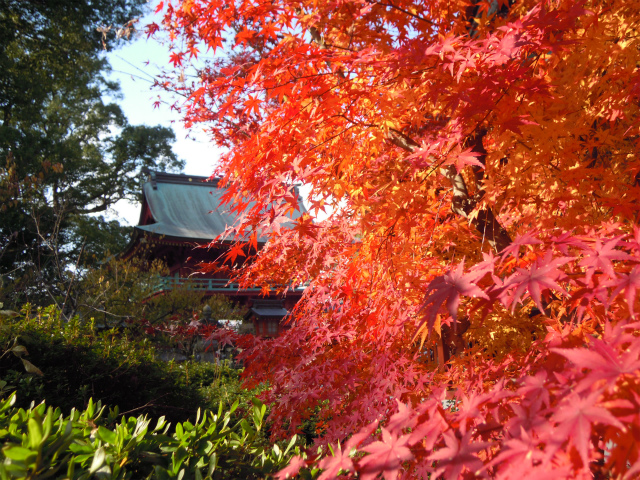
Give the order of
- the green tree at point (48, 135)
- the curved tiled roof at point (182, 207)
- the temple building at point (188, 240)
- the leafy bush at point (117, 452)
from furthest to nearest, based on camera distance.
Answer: the curved tiled roof at point (182, 207) < the temple building at point (188, 240) < the green tree at point (48, 135) < the leafy bush at point (117, 452)

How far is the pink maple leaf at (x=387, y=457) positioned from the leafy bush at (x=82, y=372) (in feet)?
7.58

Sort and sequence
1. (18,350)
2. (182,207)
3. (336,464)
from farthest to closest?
(182,207) < (18,350) < (336,464)

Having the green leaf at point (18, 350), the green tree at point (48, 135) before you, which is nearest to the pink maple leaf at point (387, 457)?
the green leaf at point (18, 350)

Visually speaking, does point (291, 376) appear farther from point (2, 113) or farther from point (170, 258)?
point (2, 113)

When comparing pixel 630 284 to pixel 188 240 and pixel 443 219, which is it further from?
pixel 188 240

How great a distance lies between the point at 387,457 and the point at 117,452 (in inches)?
35.9

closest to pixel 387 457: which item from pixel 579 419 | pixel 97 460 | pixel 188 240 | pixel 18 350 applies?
pixel 579 419

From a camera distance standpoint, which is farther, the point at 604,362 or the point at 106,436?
the point at 106,436

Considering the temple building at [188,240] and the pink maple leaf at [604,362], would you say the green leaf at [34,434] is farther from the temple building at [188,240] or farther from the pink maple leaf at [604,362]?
the temple building at [188,240]

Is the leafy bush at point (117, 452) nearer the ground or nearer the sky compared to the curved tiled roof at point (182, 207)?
nearer the ground

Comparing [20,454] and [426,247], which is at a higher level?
[426,247]

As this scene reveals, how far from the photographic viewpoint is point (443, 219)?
313 cm

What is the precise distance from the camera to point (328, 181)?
2445 millimetres

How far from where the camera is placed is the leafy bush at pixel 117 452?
1.17 m
